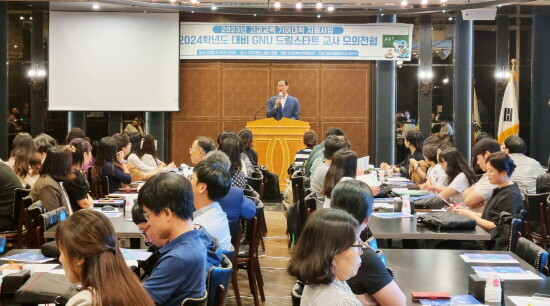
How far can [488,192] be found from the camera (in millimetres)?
6438

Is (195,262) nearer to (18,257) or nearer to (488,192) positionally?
(18,257)

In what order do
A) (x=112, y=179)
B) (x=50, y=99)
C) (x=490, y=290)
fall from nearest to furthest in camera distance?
(x=490, y=290), (x=112, y=179), (x=50, y=99)

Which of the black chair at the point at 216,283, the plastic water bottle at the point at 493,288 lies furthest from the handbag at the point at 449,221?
the black chair at the point at 216,283

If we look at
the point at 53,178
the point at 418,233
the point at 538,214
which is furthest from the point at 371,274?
the point at 538,214

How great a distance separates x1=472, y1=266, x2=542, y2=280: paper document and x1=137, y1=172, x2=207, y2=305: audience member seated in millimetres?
1638

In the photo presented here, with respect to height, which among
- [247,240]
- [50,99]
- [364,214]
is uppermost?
[50,99]

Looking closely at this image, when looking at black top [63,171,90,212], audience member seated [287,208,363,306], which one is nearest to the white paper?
audience member seated [287,208,363,306]

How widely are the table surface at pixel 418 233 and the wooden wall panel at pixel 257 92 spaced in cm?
880

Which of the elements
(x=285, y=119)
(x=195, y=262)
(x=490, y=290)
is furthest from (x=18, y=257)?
(x=285, y=119)

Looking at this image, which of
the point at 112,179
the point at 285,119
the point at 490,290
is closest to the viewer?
the point at 490,290

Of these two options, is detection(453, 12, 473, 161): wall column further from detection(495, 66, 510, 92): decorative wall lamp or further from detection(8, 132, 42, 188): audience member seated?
detection(8, 132, 42, 188): audience member seated

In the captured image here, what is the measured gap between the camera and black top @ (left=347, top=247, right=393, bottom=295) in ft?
11.0

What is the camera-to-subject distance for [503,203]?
19.2 ft

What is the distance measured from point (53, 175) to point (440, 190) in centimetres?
398
